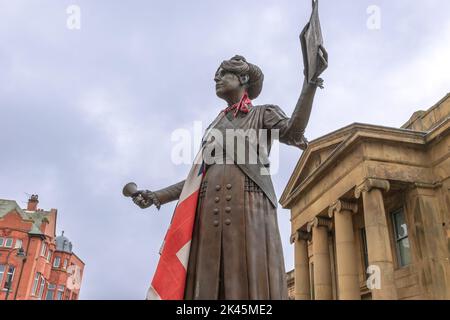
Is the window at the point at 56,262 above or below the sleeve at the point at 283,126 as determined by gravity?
above

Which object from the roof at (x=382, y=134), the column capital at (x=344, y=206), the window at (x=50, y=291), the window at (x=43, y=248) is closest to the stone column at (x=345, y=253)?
the column capital at (x=344, y=206)

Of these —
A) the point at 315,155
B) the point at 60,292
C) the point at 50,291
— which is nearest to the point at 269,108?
the point at 315,155

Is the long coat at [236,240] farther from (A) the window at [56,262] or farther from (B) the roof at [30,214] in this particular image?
(A) the window at [56,262]

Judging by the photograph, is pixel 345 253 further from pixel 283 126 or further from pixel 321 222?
pixel 283 126

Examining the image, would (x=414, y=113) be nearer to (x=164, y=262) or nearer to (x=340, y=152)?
(x=340, y=152)

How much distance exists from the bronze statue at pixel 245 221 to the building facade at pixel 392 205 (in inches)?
551

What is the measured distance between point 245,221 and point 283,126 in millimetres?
869

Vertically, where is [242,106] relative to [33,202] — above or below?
below

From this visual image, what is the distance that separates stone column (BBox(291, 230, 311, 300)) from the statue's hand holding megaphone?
22.7 m

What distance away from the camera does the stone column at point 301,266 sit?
24.4 meters

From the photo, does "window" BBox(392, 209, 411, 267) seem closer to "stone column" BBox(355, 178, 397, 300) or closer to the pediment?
"stone column" BBox(355, 178, 397, 300)

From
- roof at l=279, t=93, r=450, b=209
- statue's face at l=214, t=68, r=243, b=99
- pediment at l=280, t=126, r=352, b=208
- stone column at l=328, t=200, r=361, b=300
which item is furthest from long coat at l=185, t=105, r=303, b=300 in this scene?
pediment at l=280, t=126, r=352, b=208

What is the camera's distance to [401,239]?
1986 cm
